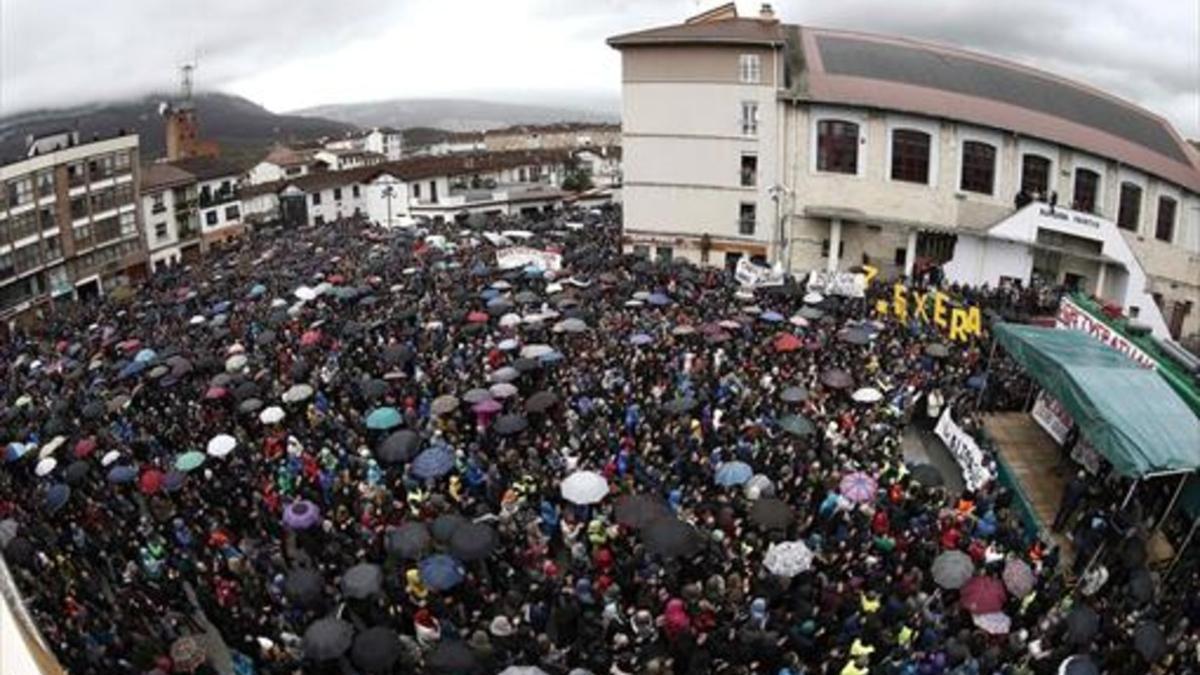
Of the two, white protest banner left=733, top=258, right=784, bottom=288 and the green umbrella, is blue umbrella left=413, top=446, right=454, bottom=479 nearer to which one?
the green umbrella

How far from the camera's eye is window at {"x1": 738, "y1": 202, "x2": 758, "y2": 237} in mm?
35625

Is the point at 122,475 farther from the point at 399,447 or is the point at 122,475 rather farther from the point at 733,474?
the point at 733,474

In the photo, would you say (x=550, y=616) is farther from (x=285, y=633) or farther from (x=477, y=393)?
(x=477, y=393)

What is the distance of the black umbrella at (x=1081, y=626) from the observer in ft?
36.1

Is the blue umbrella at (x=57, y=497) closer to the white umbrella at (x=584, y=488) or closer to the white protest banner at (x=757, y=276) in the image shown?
the white umbrella at (x=584, y=488)

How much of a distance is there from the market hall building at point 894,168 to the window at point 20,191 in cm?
3276

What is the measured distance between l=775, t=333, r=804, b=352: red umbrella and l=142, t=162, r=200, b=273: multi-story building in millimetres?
47950

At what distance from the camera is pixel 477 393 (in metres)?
17.9

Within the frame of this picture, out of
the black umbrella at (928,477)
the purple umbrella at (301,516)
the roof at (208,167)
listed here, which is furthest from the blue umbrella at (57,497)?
the roof at (208,167)

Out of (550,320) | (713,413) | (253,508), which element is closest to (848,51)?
(550,320)

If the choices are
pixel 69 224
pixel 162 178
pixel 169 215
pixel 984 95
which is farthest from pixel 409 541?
pixel 162 178

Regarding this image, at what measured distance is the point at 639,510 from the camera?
42.5 feet

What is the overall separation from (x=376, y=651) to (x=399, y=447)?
5.25 meters

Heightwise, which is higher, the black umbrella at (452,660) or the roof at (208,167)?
the roof at (208,167)
